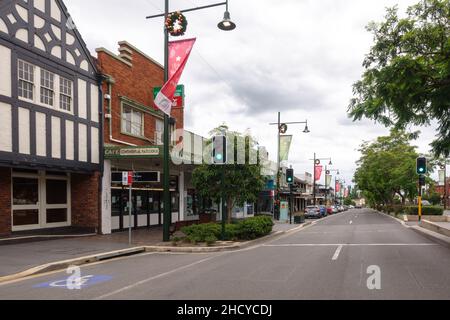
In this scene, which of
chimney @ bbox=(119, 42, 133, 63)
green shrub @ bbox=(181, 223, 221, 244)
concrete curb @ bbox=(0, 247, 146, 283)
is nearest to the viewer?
concrete curb @ bbox=(0, 247, 146, 283)

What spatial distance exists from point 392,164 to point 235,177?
3684cm

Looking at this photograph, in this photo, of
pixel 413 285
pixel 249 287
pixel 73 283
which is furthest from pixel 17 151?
pixel 413 285

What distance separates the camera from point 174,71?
15.8 m

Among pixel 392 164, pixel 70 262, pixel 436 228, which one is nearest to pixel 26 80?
pixel 70 262

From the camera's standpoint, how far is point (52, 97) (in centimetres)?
1698

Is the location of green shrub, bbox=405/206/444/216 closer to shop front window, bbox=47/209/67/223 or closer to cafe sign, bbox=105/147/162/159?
cafe sign, bbox=105/147/162/159

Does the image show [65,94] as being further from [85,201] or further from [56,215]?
[56,215]

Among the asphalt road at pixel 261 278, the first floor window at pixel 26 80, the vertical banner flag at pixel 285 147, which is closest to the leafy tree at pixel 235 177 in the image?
the asphalt road at pixel 261 278

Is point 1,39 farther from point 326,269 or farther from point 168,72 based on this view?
point 326,269

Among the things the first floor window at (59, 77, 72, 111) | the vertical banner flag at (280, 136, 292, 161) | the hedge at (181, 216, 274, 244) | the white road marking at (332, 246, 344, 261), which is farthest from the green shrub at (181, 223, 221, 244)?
the vertical banner flag at (280, 136, 292, 161)

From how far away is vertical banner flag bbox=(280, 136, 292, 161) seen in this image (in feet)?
104

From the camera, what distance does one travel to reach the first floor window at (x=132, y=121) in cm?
Result: 2180

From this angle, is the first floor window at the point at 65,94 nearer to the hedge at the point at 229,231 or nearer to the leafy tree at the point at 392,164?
the hedge at the point at 229,231

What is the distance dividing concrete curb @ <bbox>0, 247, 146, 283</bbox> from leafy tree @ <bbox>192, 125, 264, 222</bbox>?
18.1ft
